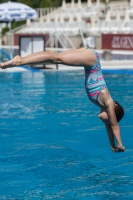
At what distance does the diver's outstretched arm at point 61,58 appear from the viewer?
21.5ft

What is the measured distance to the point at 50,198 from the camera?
6988mm

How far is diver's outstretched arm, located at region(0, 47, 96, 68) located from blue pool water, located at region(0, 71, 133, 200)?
172 cm

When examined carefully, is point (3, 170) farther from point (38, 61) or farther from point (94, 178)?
point (38, 61)

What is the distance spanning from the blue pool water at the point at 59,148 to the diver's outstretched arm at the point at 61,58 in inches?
67.7

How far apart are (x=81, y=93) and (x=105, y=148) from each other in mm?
6816

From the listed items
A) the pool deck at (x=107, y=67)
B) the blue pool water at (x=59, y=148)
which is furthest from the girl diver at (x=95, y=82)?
the pool deck at (x=107, y=67)

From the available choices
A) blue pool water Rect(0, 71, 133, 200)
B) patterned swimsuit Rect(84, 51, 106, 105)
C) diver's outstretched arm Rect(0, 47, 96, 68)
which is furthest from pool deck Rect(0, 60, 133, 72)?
diver's outstretched arm Rect(0, 47, 96, 68)

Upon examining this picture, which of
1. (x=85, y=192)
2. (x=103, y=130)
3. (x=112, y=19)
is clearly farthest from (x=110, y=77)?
(x=112, y=19)

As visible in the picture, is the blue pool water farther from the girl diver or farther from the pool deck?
the pool deck

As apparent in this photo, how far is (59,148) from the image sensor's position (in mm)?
9836

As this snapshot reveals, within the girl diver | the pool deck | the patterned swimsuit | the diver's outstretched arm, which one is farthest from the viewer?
the pool deck

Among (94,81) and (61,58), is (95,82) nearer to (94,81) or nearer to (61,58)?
(94,81)

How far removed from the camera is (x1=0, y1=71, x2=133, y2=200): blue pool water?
7.40 meters

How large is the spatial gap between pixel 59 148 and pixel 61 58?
134 inches
